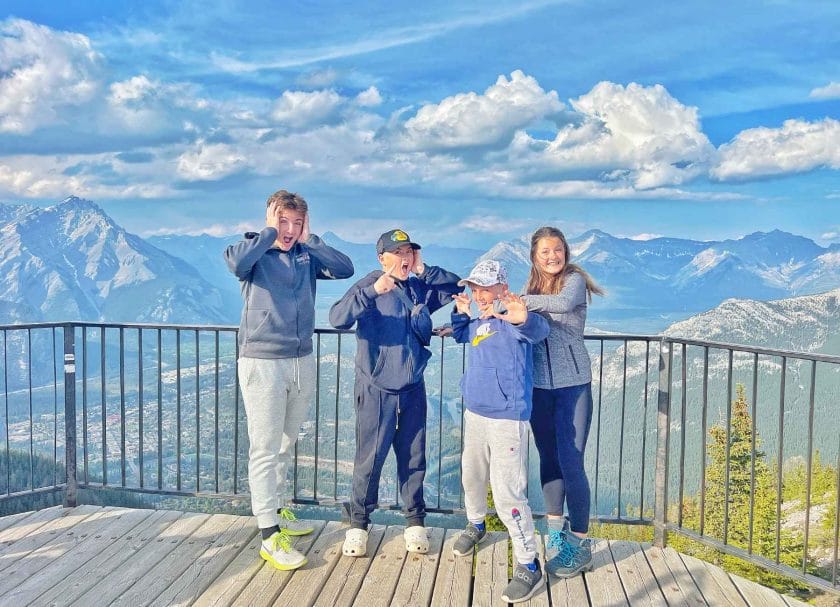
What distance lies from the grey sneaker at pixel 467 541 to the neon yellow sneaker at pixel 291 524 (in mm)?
928

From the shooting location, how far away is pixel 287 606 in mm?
3234

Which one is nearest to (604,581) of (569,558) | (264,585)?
(569,558)

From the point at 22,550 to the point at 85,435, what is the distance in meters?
1.07

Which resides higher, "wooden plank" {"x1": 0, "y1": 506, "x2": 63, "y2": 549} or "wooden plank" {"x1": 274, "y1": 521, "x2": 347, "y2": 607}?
"wooden plank" {"x1": 274, "y1": 521, "x2": 347, "y2": 607}

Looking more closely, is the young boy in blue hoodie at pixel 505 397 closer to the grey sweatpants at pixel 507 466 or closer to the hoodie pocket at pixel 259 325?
the grey sweatpants at pixel 507 466

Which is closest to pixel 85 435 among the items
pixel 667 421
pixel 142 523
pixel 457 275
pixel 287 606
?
pixel 142 523

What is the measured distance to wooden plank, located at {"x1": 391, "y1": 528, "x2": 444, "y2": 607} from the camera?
3.30m

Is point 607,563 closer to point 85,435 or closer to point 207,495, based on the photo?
point 207,495

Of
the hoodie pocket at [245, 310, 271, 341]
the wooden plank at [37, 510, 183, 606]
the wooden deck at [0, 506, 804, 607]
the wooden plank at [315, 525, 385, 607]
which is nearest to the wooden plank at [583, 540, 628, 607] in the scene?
the wooden deck at [0, 506, 804, 607]

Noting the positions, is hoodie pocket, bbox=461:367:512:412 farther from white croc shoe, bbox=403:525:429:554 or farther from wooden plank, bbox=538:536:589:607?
wooden plank, bbox=538:536:589:607

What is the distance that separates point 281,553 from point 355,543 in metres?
0.41

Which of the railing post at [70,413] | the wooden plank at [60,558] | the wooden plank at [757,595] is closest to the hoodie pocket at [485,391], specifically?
the wooden plank at [757,595]

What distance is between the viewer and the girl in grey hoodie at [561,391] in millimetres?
3471

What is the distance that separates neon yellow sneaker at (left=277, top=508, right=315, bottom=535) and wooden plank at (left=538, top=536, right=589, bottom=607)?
1483mm
